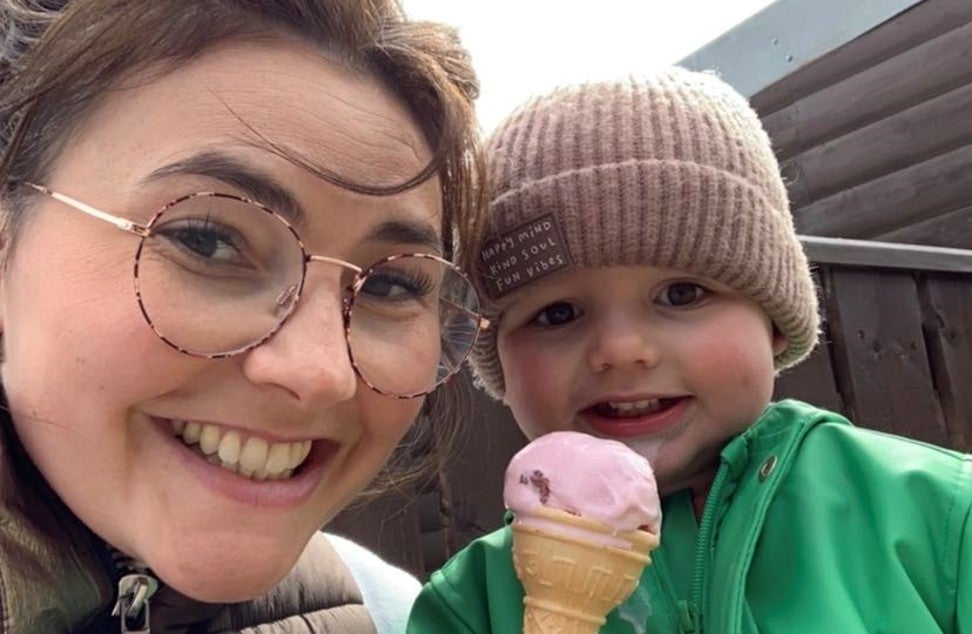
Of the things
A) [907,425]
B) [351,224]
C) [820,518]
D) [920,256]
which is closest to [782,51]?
[920,256]

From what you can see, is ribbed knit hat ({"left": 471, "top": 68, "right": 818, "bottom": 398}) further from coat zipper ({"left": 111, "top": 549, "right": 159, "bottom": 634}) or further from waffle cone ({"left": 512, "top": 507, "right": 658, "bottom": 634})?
coat zipper ({"left": 111, "top": 549, "right": 159, "bottom": 634})

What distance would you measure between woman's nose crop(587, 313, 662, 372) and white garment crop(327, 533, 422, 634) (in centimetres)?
77

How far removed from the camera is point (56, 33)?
138cm

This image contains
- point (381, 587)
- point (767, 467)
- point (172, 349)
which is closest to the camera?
point (172, 349)

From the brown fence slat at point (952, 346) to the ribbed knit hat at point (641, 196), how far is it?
5.50 ft

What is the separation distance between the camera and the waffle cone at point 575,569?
1.52m

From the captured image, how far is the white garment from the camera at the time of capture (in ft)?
7.09

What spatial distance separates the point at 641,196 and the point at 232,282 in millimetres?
893

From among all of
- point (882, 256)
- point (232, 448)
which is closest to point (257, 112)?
point (232, 448)

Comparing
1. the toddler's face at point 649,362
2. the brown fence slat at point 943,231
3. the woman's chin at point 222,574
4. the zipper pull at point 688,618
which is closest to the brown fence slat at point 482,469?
the toddler's face at point 649,362

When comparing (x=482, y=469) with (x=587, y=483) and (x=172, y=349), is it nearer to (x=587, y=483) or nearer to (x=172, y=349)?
(x=587, y=483)

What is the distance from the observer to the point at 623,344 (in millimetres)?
1789

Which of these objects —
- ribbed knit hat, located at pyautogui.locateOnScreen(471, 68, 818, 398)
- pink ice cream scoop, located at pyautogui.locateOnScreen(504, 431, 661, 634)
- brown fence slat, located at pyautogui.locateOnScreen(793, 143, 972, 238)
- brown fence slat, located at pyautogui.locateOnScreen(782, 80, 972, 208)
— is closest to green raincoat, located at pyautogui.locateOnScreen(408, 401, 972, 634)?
pink ice cream scoop, located at pyautogui.locateOnScreen(504, 431, 661, 634)

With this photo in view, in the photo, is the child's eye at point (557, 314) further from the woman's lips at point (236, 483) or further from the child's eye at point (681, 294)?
the woman's lips at point (236, 483)
